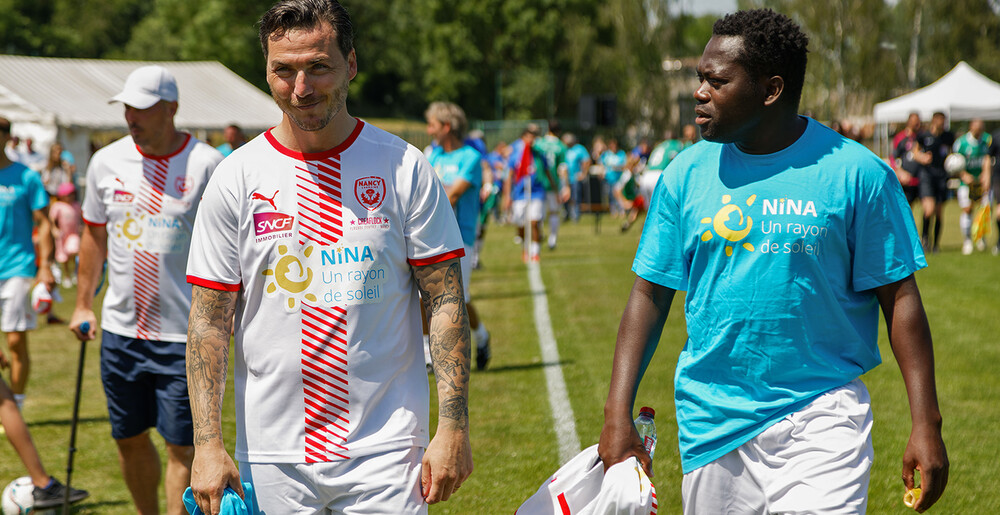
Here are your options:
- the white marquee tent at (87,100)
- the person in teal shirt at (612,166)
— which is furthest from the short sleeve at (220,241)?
the person in teal shirt at (612,166)

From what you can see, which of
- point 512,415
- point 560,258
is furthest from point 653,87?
point 512,415

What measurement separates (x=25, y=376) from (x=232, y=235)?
5.60m

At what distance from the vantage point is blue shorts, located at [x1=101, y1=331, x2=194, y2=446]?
16.3ft

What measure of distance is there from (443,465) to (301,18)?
130cm

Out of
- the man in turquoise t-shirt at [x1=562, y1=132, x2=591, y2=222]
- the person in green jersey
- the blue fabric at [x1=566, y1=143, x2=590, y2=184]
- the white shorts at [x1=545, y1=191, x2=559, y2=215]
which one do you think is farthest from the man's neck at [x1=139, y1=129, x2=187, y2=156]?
the blue fabric at [x1=566, y1=143, x2=590, y2=184]

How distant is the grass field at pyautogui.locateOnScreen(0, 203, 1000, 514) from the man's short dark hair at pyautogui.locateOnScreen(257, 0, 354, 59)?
11.2ft

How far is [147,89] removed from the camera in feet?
16.6

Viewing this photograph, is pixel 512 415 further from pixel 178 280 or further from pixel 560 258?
pixel 560 258

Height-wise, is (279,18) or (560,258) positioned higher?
(279,18)

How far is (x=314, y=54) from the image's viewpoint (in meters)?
2.86

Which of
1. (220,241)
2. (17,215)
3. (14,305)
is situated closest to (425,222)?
(220,241)

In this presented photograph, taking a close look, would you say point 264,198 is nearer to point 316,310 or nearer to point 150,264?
point 316,310

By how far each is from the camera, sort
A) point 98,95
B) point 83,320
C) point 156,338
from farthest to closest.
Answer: point 98,95 → point 83,320 → point 156,338

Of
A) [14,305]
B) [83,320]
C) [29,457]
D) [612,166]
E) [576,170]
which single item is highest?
[612,166]
